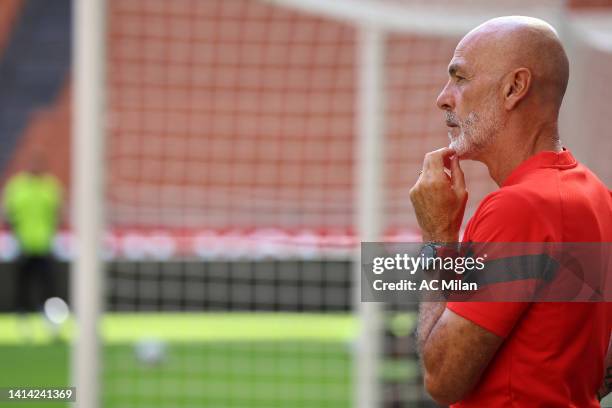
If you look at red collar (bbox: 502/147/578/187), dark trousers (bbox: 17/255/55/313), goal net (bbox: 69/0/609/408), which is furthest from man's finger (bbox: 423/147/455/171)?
dark trousers (bbox: 17/255/55/313)

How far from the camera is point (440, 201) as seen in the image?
218 centimetres

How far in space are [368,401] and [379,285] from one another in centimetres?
290

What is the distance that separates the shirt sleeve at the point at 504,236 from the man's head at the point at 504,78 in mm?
211

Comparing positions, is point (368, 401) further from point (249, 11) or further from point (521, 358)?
point (521, 358)

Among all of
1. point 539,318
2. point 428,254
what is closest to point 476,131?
point 428,254

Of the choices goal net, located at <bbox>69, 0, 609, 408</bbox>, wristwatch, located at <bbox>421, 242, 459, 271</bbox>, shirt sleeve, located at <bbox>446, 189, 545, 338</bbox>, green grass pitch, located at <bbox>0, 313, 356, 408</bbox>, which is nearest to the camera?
shirt sleeve, located at <bbox>446, 189, 545, 338</bbox>

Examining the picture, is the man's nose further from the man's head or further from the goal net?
the goal net

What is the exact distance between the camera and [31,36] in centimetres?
2203

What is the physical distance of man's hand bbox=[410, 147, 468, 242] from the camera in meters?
2.18

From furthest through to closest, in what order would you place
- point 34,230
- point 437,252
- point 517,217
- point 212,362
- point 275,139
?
point 34,230
point 212,362
point 275,139
point 437,252
point 517,217

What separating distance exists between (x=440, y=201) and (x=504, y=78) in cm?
28

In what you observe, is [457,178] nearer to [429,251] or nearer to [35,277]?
[429,251]

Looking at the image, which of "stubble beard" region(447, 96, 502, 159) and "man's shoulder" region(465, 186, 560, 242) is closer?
"man's shoulder" region(465, 186, 560, 242)

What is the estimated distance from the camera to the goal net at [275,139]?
5137 millimetres
